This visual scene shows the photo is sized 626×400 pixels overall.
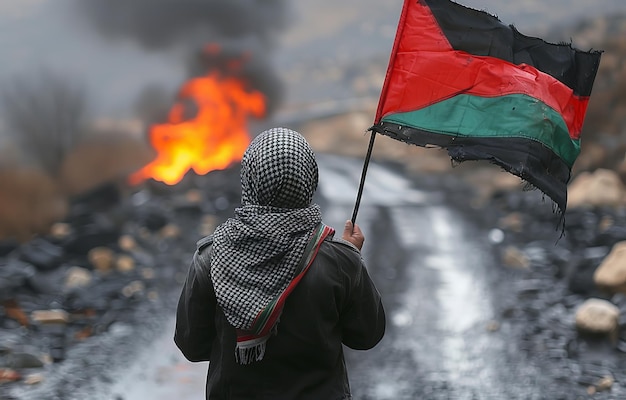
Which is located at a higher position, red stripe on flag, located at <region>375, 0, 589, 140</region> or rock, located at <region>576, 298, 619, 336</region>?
red stripe on flag, located at <region>375, 0, 589, 140</region>

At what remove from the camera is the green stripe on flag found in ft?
9.13

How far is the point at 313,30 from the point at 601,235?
752 inches

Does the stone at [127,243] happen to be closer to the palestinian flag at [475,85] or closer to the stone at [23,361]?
the stone at [23,361]

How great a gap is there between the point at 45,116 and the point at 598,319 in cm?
851

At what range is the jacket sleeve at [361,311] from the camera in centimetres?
198

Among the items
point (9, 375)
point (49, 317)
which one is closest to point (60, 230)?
point (49, 317)

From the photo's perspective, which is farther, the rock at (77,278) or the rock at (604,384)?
the rock at (77,278)

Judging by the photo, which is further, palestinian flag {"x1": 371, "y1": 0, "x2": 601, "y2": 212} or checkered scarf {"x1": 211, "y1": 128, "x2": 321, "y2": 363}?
palestinian flag {"x1": 371, "y1": 0, "x2": 601, "y2": 212}

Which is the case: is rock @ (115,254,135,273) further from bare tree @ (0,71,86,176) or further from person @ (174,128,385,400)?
person @ (174,128,385,400)

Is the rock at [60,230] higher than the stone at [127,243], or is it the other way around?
the rock at [60,230]

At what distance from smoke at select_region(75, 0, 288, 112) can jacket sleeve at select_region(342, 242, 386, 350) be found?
12.9m

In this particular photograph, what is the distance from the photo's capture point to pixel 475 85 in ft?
9.45

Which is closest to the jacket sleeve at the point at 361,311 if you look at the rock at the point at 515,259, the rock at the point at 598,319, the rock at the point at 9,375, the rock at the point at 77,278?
the rock at the point at 9,375

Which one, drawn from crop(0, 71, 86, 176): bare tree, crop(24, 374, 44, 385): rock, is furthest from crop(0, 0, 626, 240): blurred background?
crop(24, 374, 44, 385): rock
